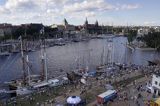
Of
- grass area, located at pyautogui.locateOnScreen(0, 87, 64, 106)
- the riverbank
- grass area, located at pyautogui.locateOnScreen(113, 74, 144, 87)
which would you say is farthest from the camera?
grass area, located at pyautogui.locateOnScreen(113, 74, 144, 87)

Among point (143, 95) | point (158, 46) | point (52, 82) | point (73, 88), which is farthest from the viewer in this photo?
point (158, 46)

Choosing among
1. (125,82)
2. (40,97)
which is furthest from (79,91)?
(125,82)

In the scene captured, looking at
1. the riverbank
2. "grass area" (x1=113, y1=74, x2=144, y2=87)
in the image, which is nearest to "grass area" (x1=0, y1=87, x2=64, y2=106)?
the riverbank

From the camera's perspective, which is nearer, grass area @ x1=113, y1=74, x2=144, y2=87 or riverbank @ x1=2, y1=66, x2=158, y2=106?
riverbank @ x1=2, y1=66, x2=158, y2=106

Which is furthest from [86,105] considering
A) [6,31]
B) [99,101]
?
[6,31]

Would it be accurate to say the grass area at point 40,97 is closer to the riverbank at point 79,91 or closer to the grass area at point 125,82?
the riverbank at point 79,91

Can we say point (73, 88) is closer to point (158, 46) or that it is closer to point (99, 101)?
point (99, 101)

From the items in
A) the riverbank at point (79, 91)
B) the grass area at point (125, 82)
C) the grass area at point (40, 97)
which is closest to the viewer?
the grass area at point (40, 97)

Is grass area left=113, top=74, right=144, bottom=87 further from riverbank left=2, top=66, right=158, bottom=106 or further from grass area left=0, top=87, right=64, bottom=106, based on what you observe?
grass area left=0, top=87, right=64, bottom=106

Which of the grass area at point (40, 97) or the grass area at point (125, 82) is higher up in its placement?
the grass area at point (125, 82)

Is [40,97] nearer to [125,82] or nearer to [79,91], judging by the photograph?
[79,91]

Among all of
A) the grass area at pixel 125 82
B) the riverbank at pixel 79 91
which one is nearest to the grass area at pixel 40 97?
the riverbank at pixel 79 91
